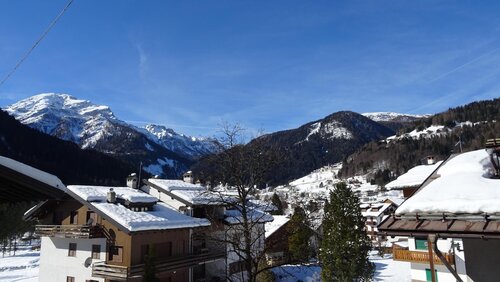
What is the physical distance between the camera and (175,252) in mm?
31688

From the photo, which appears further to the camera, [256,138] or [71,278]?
[71,278]

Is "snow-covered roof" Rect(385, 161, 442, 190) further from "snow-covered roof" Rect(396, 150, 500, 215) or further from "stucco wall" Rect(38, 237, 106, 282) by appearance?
"stucco wall" Rect(38, 237, 106, 282)

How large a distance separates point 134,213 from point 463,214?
28.2 meters

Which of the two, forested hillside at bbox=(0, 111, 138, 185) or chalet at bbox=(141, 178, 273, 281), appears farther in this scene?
forested hillside at bbox=(0, 111, 138, 185)

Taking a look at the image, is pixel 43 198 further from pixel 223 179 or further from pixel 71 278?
pixel 71 278

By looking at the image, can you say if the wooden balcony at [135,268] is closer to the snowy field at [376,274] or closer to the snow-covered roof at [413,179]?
the snowy field at [376,274]

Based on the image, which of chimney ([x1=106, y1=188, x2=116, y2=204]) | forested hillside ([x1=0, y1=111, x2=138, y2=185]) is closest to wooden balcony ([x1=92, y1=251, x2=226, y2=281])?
chimney ([x1=106, y1=188, x2=116, y2=204])

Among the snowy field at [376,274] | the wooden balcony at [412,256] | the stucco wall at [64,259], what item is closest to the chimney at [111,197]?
the stucco wall at [64,259]

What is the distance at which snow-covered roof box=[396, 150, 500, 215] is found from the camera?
498 centimetres

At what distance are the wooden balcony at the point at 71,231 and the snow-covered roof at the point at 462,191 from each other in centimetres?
2753

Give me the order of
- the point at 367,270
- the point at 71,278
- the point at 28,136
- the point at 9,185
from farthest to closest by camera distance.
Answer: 1. the point at 28,136
2. the point at 367,270
3. the point at 71,278
4. the point at 9,185

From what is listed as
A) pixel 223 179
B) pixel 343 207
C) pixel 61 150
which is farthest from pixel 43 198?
pixel 61 150

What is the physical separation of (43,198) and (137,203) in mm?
24618

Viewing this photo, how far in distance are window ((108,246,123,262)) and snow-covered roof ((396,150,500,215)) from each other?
86.0 feet
